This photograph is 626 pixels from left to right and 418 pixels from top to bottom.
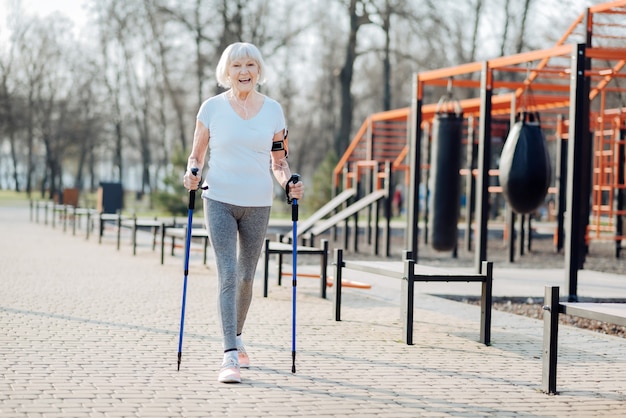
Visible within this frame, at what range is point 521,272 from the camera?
14766 mm

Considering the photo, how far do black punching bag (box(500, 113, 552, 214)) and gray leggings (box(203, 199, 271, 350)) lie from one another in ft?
21.2

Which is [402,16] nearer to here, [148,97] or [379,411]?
[148,97]

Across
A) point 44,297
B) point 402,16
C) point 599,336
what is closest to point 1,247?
point 44,297

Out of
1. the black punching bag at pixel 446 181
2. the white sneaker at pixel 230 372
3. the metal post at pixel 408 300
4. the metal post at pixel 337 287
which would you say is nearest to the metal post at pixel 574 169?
the metal post at pixel 337 287

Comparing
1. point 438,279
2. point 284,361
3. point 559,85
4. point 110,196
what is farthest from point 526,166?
point 110,196

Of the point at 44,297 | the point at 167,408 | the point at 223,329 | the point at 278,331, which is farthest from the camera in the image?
the point at 44,297

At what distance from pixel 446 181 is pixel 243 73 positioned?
8.00 metres

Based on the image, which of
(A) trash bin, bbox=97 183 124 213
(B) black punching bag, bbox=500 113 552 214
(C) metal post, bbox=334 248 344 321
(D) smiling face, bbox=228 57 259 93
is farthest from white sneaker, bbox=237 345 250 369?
(A) trash bin, bbox=97 183 124 213

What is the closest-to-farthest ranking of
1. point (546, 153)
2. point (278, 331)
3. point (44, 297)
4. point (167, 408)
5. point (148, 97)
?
point (167, 408), point (278, 331), point (44, 297), point (546, 153), point (148, 97)

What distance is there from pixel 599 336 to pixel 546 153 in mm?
4112

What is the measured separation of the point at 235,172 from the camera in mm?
5777

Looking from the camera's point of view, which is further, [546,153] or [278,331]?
[546,153]

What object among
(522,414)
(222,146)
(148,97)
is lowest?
(522,414)

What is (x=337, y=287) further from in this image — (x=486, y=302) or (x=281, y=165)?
(x=281, y=165)
